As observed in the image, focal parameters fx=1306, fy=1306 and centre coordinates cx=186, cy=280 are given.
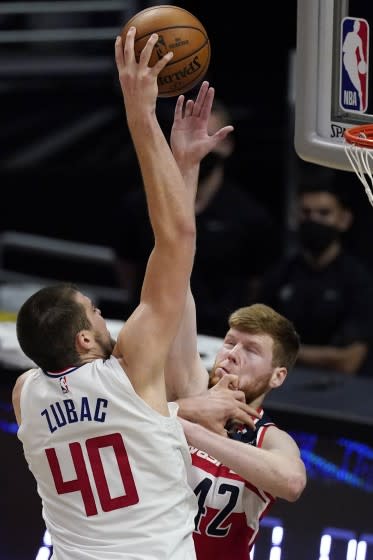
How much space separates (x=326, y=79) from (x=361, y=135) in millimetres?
342

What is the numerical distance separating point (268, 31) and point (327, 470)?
6.42 m

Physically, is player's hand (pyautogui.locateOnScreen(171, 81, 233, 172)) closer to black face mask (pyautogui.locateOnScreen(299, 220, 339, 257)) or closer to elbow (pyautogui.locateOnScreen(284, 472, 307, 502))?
elbow (pyautogui.locateOnScreen(284, 472, 307, 502))

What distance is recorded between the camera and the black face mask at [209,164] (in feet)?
25.4

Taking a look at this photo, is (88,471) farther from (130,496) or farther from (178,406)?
(178,406)

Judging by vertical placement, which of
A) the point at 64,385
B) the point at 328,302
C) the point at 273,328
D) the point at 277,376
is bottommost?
the point at 328,302

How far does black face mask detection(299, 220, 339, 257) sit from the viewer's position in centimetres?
729

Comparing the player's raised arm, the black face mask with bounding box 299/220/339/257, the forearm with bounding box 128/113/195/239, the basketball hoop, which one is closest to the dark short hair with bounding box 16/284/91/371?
the player's raised arm

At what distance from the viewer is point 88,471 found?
12.9 ft

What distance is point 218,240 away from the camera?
769cm

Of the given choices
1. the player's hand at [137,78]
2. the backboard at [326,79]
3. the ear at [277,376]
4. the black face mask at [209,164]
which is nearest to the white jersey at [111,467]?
the ear at [277,376]

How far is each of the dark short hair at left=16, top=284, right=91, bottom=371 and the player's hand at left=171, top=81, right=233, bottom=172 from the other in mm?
652

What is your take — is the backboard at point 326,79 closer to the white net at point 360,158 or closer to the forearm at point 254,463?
the white net at point 360,158

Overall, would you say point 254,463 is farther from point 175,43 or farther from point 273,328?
point 175,43

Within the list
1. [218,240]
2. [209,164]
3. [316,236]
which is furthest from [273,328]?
[209,164]
